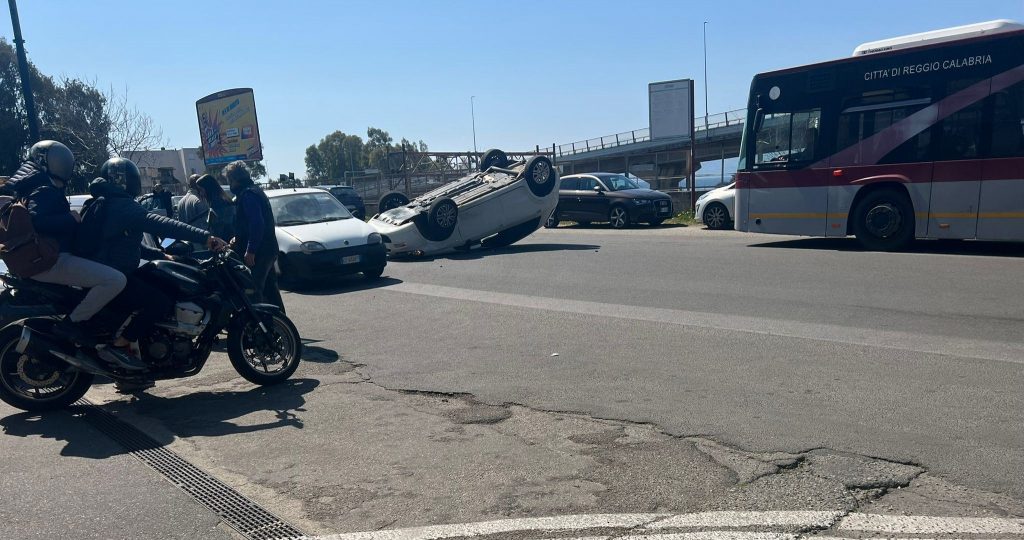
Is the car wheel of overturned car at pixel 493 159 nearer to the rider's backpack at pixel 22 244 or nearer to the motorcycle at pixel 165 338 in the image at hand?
the motorcycle at pixel 165 338

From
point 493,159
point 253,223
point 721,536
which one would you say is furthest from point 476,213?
point 721,536

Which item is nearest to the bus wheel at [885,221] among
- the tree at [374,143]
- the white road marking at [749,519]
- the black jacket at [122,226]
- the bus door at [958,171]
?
the bus door at [958,171]

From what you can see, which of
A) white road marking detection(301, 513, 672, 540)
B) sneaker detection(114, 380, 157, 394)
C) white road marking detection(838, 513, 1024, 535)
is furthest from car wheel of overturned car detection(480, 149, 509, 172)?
white road marking detection(838, 513, 1024, 535)

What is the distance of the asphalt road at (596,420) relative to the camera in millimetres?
4039

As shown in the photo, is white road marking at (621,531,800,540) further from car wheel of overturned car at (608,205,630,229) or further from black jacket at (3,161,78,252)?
car wheel of overturned car at (608,205,630,229)

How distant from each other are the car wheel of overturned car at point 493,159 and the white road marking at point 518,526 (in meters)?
16.0

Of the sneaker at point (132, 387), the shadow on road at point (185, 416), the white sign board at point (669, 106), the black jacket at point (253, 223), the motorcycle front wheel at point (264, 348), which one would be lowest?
the shadow on road at point (185, 416)

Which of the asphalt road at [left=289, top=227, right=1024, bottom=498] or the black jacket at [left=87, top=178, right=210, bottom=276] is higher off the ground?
the black jacket at [left=87, top=178, right=210, bottom=276]

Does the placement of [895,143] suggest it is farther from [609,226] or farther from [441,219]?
[609,226]

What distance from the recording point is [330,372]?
23.3ft

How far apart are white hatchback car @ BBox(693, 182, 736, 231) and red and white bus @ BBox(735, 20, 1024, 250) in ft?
16.6

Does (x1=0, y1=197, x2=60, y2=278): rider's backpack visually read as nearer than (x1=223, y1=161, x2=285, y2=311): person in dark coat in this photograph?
Yes

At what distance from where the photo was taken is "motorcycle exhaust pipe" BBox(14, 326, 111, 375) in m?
5.72

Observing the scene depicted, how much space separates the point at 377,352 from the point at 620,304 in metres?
3.41
